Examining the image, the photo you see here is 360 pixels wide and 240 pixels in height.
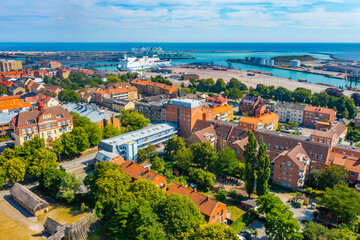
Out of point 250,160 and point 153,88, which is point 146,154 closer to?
point 250,160

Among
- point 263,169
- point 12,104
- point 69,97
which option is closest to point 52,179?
point 263,169

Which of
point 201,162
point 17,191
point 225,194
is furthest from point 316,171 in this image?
point 17,191

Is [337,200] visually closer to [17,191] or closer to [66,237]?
[66,237]

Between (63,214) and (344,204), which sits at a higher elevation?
(344,204)

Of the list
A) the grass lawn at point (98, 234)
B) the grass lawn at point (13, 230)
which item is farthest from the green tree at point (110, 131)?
the grass lawn at point (98, 234)

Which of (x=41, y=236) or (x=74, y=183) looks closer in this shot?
(x=41, y=236)

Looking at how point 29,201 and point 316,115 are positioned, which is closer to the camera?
point 29,201

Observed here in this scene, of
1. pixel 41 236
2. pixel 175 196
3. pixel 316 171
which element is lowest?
pixel 41 236

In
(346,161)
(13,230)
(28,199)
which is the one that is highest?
(346,161)
